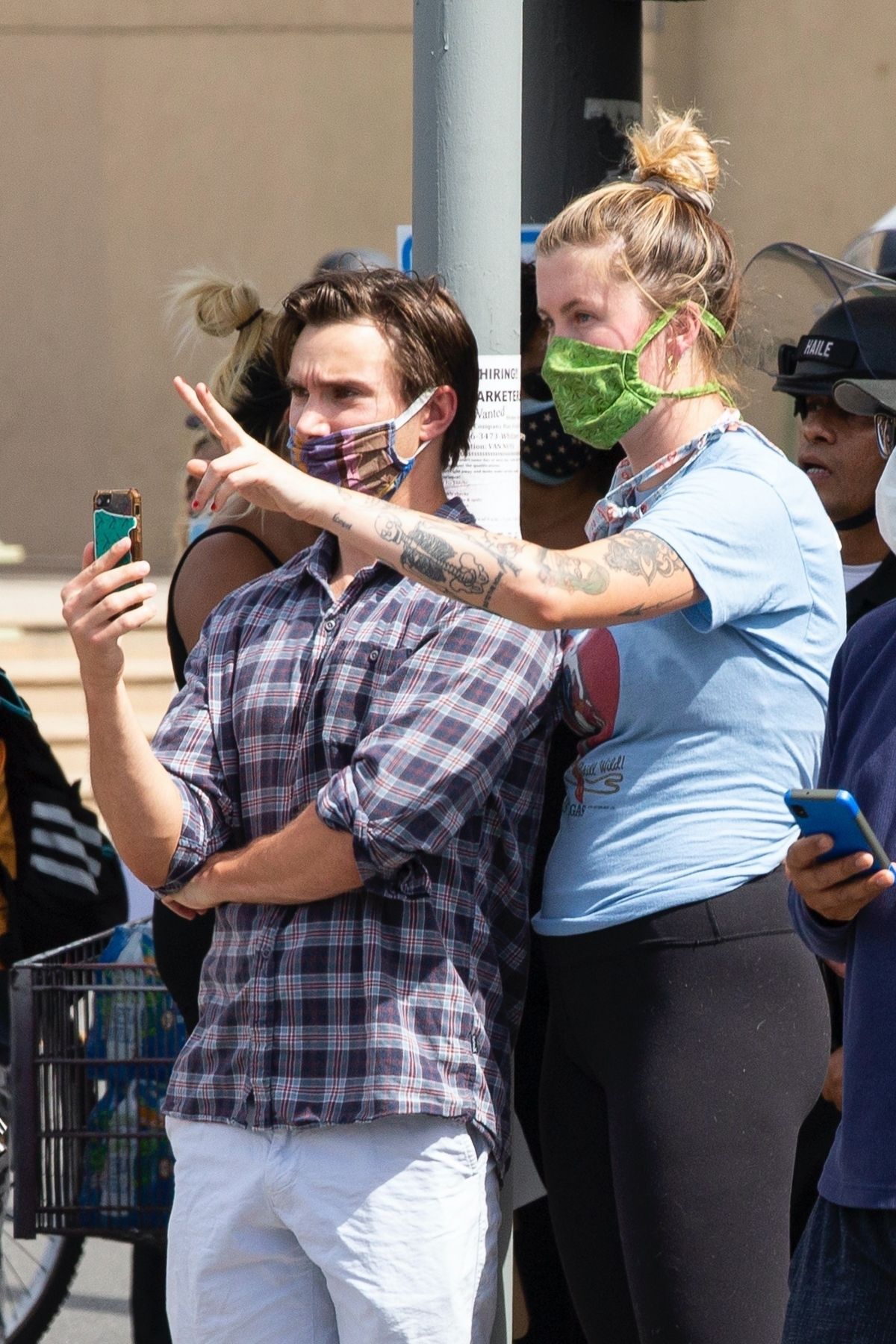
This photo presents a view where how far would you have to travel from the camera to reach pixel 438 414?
2.54 m

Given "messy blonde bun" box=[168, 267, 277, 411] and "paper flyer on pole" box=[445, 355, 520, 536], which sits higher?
"messy blonde bun" box=[168, 267, 277, 411]

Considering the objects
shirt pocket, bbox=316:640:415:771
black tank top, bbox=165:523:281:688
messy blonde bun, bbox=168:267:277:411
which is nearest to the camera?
shirt pocket, bbox=316:640:415:771

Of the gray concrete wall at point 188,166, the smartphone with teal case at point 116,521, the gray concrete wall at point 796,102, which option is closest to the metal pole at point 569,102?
the smartphone with teal case at point 116,521

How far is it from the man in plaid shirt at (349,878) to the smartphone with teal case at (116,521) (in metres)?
0.04

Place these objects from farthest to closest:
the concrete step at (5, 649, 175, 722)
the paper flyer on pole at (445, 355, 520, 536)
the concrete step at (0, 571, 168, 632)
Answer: the concrete step at (0, 571, 168, 632), the concrete step at (5, 649, 175, 722), the paper flyer on pole at (445, 355, 520, 536)

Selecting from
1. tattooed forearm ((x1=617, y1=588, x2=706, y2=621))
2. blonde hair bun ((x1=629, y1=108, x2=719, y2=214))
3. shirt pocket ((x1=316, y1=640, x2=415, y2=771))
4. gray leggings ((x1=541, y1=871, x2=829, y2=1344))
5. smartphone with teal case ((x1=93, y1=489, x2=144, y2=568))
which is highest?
blonde hair bun ((x1=629, y1=108, x2=719, y2=214))

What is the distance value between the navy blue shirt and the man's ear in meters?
0.64

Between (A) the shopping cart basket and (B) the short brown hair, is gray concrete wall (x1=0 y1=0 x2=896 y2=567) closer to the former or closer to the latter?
(A) the shopping cart basket

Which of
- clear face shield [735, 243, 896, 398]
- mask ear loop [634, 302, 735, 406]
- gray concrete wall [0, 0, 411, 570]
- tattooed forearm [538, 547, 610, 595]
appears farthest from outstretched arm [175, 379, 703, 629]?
gray concrete wall [0, 0, 411, 570]

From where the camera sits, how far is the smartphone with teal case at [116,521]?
227cm

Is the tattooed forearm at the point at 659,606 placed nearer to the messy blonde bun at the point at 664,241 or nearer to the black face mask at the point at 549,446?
the messy blonde bun at the point at 664,241

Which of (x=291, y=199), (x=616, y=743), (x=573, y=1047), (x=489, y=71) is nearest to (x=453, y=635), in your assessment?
(x=616, y=743)

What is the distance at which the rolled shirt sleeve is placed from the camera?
7.50ft

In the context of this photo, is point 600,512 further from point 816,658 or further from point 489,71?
point 489,71
